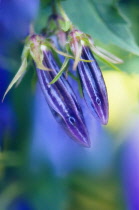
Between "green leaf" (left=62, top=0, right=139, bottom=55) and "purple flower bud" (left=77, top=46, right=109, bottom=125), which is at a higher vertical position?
"green leaf" (left=62, top=0, right=139, bottom=55)

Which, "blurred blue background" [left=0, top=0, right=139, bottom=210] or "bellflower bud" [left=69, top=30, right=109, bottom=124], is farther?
"blurred blue background" [left=0, top=0, right=139, bottom=210]

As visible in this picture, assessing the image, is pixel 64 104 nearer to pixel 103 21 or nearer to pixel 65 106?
pixel 65 106

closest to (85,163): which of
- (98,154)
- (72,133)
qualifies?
(98,154)

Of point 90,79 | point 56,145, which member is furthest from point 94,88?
point 56,145

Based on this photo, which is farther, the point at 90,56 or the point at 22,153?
the point at 22,153

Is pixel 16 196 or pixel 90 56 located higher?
pixel 90 56

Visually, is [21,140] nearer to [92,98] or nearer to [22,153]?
[22,153]

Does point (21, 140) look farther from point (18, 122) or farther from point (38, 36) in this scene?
point (38, 36)

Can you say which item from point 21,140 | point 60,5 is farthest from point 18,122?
point 60,5
